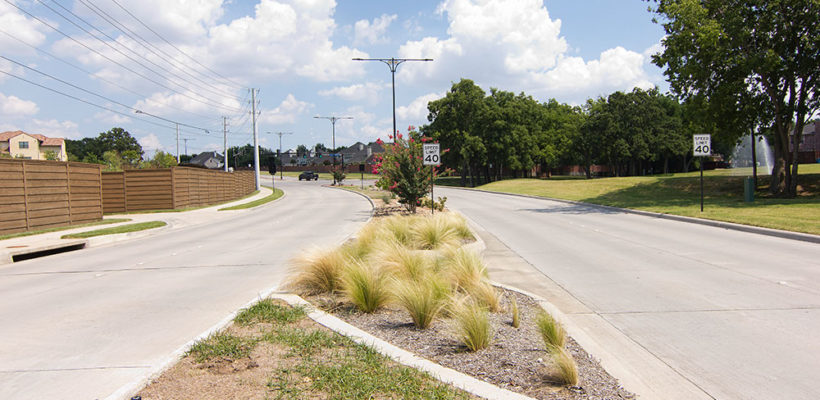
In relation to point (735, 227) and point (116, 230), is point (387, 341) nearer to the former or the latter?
point (735, 227)

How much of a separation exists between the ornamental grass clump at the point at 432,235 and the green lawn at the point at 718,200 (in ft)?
31.3

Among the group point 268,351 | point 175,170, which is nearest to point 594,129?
point 175,170

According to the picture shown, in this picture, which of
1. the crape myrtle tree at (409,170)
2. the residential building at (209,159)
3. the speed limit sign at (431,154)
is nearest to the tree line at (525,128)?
the crape myrtle tree at (409,170)

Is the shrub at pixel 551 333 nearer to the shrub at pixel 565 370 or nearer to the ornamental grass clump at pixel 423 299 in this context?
the shrub at pixel 565 370

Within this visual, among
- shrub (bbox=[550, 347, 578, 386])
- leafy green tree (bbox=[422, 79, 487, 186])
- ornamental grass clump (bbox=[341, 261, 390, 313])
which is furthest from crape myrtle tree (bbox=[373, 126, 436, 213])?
leafy green tree (bbox=[422, 79, 487, 186])

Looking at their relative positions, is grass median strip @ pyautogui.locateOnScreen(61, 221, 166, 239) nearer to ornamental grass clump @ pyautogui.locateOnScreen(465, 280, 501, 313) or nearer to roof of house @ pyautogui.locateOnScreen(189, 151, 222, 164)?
ornamental grass clump @ pyautogui.locateOnScreen(465, 280, 501, 313)

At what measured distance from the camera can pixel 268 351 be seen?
4652 millimetres

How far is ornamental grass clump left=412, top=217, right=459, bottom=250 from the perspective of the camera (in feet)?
37.6

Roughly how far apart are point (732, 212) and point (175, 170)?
26.4 meters

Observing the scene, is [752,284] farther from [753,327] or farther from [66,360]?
[66,360]

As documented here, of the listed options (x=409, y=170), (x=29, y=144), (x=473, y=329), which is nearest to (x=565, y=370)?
→ (x=473, y=329)

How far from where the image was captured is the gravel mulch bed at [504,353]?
3889 millimetres

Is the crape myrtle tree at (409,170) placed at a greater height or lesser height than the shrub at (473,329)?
greater

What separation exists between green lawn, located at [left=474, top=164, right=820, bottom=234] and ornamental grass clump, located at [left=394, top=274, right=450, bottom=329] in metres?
12.5
